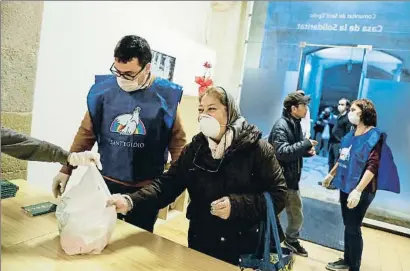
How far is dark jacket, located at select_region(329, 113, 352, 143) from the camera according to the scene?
1.80 metres

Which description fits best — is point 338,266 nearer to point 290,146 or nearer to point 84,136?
point 290,146

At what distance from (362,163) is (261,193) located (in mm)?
652

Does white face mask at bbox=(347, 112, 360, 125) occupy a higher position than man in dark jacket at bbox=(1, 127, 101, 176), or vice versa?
white face mask at bbox=(347, 112, 360, 125)

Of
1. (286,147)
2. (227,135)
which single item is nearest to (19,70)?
(227,135)

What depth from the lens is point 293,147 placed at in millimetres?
2043

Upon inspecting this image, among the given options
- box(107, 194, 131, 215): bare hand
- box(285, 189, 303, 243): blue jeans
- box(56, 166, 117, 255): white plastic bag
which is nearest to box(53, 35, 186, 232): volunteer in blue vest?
box(107, 194, 131, 215): bare hand

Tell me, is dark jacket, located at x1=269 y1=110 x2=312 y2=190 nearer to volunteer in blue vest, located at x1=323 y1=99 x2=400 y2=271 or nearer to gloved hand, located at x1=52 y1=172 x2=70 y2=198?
volunteer in blue vest, located at x1=323 y1=99 x2=400 y2=271

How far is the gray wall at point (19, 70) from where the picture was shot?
4.85 feet

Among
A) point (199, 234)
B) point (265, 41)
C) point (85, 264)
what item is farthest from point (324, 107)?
point (85, 264)

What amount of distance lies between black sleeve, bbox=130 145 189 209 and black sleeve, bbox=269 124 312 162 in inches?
38.2

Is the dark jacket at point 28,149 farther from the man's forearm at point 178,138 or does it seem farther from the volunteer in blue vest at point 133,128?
the man's forearm at point 178,138

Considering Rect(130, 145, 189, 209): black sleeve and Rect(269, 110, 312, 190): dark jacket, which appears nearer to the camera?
Rect(130, 145, 189, 209): black sleeve

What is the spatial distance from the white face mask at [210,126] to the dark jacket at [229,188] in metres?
0.05

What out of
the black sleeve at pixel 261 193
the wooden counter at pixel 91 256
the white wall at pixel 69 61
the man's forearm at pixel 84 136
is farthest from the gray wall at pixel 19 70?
the black sleeve at pixel 261 193
